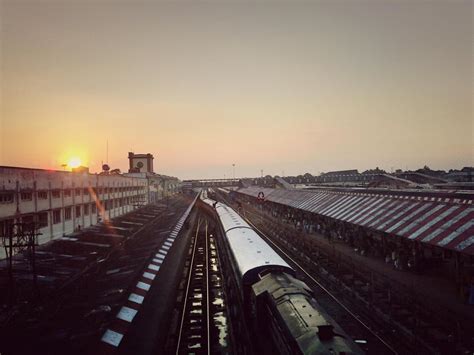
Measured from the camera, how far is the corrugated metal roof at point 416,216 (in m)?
17.2

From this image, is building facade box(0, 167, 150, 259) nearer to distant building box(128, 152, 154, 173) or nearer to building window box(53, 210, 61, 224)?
building window box(53, 210, 61, 224)

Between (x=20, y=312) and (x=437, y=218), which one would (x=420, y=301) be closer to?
(x=437, y=218)

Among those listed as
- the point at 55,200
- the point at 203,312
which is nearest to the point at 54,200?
the point at 55,200

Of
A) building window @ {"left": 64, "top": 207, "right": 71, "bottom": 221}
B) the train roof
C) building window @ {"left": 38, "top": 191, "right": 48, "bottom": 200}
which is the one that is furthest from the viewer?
building window @ {"left": 64, "top": 207, "right": 71, "bottom": 221}

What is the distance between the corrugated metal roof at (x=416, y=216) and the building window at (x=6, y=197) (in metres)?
26.7

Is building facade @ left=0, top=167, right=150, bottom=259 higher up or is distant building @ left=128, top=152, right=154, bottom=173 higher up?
distant building @ left=128, top=152, right=154, bottom=173

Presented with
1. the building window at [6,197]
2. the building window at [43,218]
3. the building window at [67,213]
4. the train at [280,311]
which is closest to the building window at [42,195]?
the building window at [43,218]

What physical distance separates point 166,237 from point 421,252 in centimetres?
2874

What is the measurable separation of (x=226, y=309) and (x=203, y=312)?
4.33ft

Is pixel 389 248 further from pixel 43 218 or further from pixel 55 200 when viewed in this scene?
pixel 55 200

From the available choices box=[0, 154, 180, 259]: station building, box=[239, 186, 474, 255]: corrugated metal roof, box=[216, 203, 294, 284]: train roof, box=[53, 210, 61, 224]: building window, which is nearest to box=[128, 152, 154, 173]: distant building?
box=[0, 154, 180, 259]: station building

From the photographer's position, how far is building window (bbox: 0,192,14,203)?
82.4 ft

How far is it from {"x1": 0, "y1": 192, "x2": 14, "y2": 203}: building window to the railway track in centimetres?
1506

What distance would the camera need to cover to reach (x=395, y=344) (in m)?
13.7
